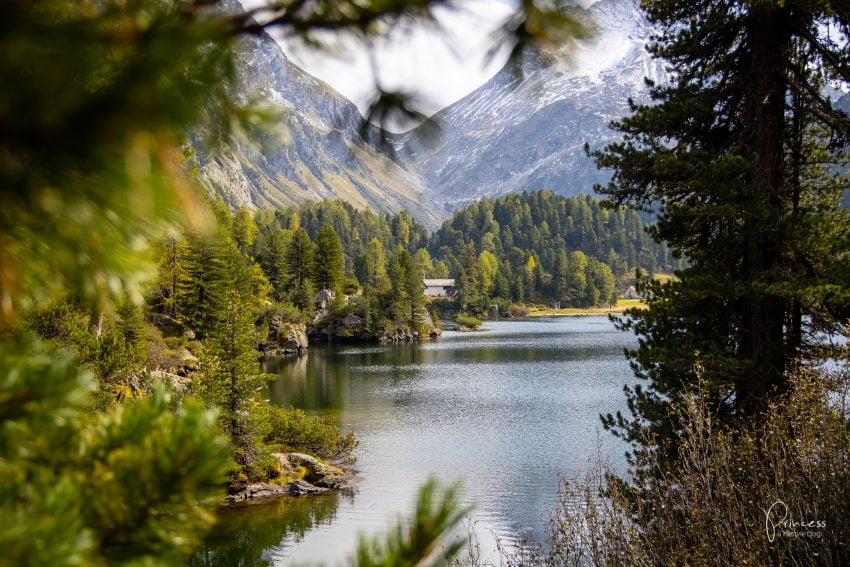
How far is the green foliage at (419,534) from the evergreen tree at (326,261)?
222 feet

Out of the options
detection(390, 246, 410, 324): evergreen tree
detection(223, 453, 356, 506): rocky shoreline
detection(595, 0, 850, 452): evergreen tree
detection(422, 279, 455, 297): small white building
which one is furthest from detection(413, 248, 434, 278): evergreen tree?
detection(595, 0, 850, 452): evergreen tree

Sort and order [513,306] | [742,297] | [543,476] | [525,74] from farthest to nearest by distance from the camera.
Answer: [513,306], [543,476], [742,297], [525,74]

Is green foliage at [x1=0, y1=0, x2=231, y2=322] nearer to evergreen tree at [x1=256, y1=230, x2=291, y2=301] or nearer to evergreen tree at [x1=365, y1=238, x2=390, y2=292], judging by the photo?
evergreen tree at [x1=256, y1=230, x2=291, y2=301]

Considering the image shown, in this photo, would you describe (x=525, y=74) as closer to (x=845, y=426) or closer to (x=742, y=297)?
(x=845, y=426)

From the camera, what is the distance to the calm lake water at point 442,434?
567 inches

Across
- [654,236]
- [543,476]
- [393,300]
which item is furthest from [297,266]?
[654,236]

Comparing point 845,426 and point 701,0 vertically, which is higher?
point 701,0

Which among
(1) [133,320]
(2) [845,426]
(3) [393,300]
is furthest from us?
(3) [393,300]

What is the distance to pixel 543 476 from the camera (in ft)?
61.0

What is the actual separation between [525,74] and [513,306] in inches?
4131

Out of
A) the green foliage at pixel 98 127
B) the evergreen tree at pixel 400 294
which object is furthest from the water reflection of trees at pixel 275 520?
the evergreen tree at pixel 400 294

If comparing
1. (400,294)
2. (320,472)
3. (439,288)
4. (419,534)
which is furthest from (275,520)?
(439,288)

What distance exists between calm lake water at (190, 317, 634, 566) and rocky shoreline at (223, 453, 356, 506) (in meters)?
0.52

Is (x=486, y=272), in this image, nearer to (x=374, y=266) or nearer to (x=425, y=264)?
(x=425, y=264)
